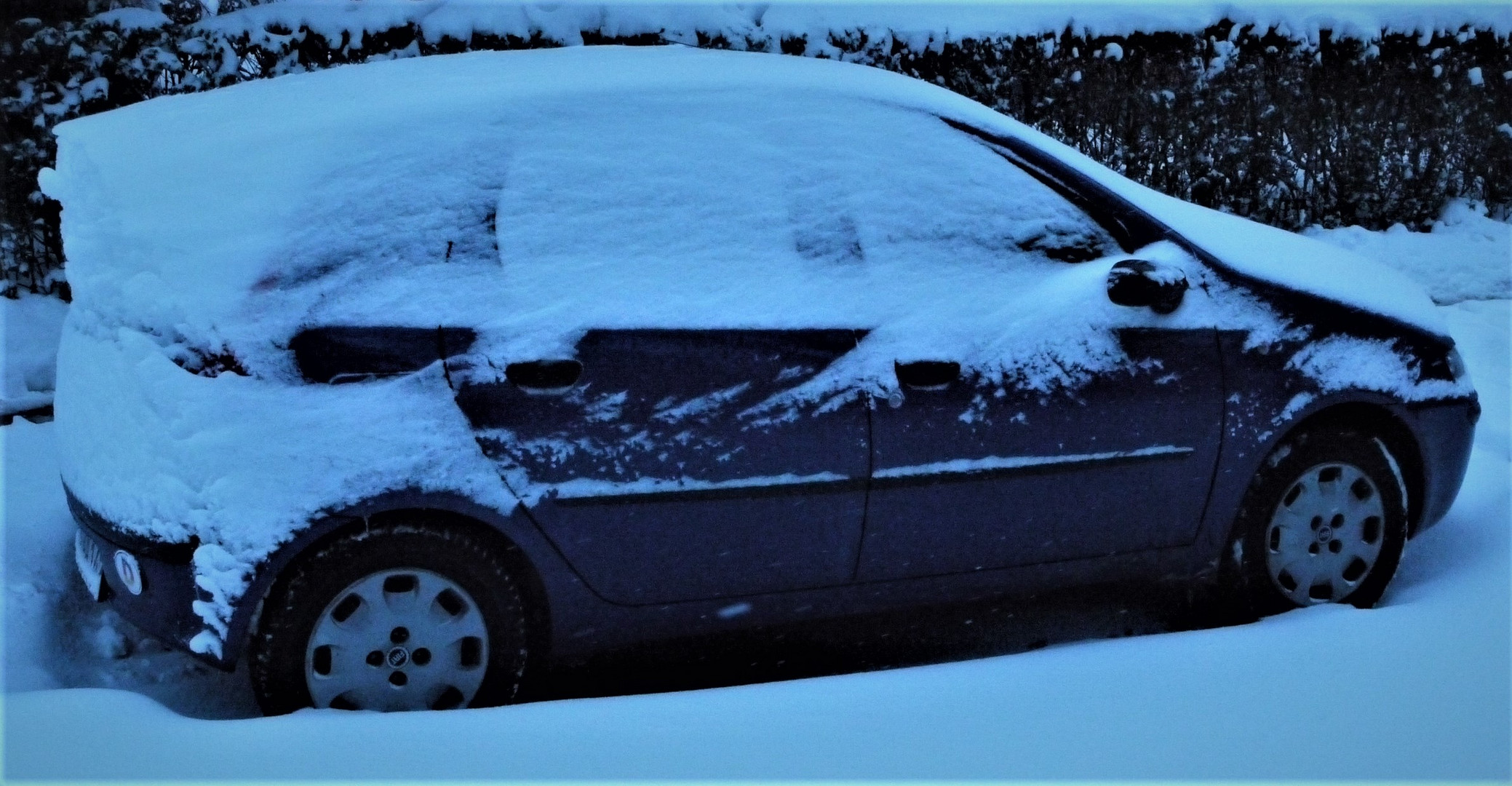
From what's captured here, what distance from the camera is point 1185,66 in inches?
290

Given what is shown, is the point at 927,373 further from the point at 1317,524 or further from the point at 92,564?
the point at 92,564

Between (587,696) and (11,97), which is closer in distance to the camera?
(587,696)

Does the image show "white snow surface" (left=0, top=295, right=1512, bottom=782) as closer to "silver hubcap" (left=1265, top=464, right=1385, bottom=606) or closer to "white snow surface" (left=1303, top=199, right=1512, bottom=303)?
"silver hubcap" (left=1265, top=464, right=1385, bottom=606)

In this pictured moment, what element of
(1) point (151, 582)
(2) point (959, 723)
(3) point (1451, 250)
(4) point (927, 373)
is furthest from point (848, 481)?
(3) point (1451, 250)

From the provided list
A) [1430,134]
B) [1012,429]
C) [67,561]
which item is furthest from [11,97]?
[1430,134]

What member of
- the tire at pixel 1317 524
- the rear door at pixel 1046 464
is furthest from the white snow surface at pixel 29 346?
the tire at pixel 1317 524

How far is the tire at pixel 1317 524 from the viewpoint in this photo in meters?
3.35

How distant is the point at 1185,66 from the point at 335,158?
232 inches

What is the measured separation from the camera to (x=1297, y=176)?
7660 millimetres

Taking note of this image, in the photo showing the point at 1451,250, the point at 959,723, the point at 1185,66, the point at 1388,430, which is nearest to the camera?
the point at 959,723

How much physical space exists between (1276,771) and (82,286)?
2.82m

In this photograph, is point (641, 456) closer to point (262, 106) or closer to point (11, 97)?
point (262, 106)

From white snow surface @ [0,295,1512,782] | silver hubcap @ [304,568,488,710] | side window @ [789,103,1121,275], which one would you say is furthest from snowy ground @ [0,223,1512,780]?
side window @ [789,103,1121,275]

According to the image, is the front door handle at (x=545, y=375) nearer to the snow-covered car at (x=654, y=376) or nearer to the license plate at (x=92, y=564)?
the snow-covered car at (x=654, y=376)
